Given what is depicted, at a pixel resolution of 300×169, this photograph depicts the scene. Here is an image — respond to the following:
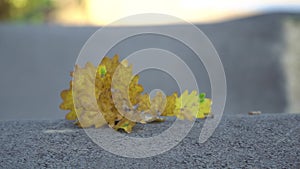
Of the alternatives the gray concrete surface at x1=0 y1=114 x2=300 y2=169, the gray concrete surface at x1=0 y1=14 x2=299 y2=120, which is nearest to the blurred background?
the gray concrete surface at x1=0 y1=14 x2=299 y2=120

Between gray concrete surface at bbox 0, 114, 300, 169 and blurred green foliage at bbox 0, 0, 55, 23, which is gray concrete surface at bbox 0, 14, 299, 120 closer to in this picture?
blurred green foliage at bbox 0, 0, 55, 23

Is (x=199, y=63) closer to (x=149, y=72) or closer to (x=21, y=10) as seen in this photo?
(x=149, y=72)

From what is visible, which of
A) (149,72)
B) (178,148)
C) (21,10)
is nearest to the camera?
(178,148)

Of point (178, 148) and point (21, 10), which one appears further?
point (21, 10)

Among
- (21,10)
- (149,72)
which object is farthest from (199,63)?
(21,10)

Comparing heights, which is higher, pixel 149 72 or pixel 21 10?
pixel 21 10

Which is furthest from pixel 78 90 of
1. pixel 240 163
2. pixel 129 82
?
pixel 240 163

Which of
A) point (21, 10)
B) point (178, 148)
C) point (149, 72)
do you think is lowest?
point (178, 148)
